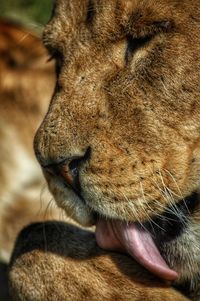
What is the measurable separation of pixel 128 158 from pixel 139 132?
73 millimetres

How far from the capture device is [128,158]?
2418 mm

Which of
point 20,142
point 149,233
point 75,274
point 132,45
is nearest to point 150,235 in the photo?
point 149,233

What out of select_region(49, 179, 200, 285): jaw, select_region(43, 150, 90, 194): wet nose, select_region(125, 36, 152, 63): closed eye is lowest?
select_region(49, 179, 200, 285): jaw

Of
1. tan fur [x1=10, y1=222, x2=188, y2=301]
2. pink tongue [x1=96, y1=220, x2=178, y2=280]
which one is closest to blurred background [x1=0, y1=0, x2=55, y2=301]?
tan fur [x1=10, y1=222, x2=188, y2=301]

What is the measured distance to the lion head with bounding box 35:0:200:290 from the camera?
2.41 metres

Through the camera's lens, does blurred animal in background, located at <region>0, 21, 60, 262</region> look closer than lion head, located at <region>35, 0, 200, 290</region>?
No

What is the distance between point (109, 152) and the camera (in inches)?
95.3

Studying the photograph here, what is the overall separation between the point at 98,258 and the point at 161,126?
398mm

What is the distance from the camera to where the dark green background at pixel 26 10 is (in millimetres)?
6020

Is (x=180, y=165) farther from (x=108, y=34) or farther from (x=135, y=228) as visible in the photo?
(x=108, y=34)

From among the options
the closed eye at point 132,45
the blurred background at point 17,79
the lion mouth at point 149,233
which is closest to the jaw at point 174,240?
the lion mouth at point 149,233

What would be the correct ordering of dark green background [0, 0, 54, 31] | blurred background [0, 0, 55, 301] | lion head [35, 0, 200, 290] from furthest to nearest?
dark green background [0, 0, 54, 31], blurred background [0, 0, 55, 301], lion head [35, 0, 200, 290]

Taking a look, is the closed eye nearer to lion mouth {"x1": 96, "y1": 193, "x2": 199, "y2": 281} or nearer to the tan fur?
lion mouth {"x1": 96, "y1": 193, "x2": 199, "y2": 281}

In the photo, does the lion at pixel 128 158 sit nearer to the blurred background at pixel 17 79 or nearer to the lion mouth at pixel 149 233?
the lion mouth at pixel 149 233
